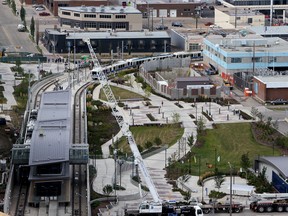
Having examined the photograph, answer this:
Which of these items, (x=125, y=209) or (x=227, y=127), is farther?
(x=227, y=127)

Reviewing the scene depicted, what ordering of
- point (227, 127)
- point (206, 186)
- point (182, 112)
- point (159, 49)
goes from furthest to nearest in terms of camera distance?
point (159, 49)
point (182, 112)
point (227, 127)
point (206, 186)

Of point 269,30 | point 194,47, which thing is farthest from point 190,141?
point 269,30

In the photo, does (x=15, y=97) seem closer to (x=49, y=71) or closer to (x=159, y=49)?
(x=49, y=71)

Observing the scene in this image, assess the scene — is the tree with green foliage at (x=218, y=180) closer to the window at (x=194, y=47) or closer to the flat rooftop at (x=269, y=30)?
the window at (x=194, y=47)

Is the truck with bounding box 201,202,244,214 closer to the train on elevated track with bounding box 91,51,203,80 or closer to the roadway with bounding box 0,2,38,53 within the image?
the train on elevated track with bounding box 91,51,203,80

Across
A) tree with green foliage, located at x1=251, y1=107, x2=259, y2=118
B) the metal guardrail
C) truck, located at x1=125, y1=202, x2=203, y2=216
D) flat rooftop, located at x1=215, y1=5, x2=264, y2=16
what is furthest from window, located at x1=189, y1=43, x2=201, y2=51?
truck, located at x1=125, y1=202, x2=203, y2=216

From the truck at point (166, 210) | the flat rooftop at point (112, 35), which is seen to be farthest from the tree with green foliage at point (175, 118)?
the flat rooftop at point (112, 35)

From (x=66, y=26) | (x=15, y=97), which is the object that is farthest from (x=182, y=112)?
(x=66, y=26)
